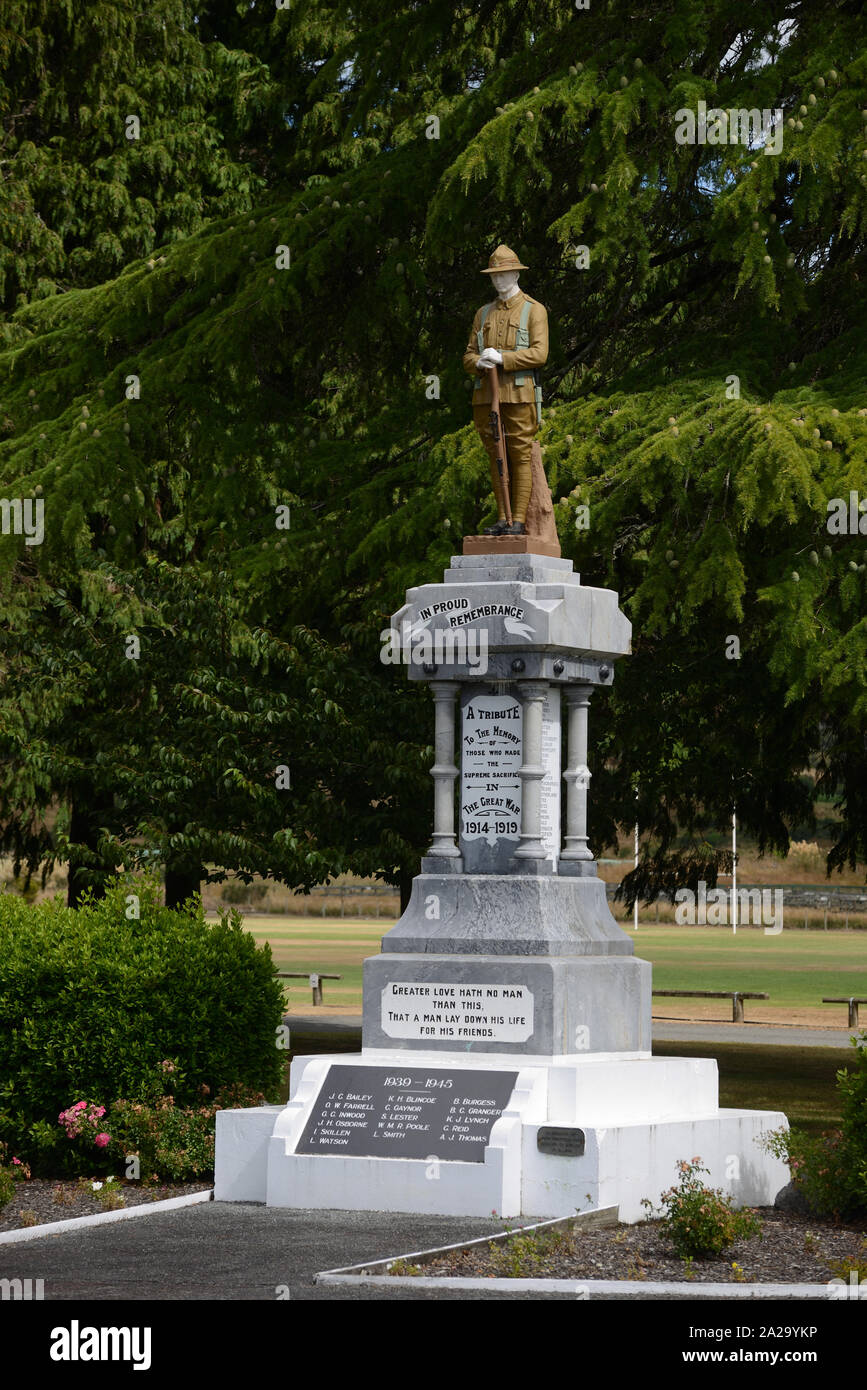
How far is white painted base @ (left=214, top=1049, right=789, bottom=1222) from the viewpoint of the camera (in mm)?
11906

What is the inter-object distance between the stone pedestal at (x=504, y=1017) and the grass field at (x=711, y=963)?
24465mm

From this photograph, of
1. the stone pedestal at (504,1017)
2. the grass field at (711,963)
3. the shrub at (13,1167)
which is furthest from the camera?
the grass field at (711,963)

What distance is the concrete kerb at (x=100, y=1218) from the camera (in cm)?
1152

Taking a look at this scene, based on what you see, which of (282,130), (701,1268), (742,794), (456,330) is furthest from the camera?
(282,130)

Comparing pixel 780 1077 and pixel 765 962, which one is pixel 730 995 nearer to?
pixel 780 1077

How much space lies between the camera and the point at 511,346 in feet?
47.0

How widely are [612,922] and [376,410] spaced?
13112mm

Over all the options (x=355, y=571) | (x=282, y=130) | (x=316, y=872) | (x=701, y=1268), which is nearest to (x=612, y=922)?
(x=701, y=1268)

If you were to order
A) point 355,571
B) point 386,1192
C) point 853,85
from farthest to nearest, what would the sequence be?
point 355,571
point 853,85
point 386,1192

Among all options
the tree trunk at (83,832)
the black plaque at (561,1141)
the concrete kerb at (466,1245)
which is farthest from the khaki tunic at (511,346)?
the tree trunk at (83,832)

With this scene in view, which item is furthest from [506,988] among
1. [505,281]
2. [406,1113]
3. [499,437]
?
[505,281]

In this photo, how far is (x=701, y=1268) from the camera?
10.4 m

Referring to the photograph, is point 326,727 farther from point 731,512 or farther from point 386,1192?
point 386,1192

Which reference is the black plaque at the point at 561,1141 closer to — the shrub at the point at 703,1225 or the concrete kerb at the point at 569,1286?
the shrub at the point at 703,1225
